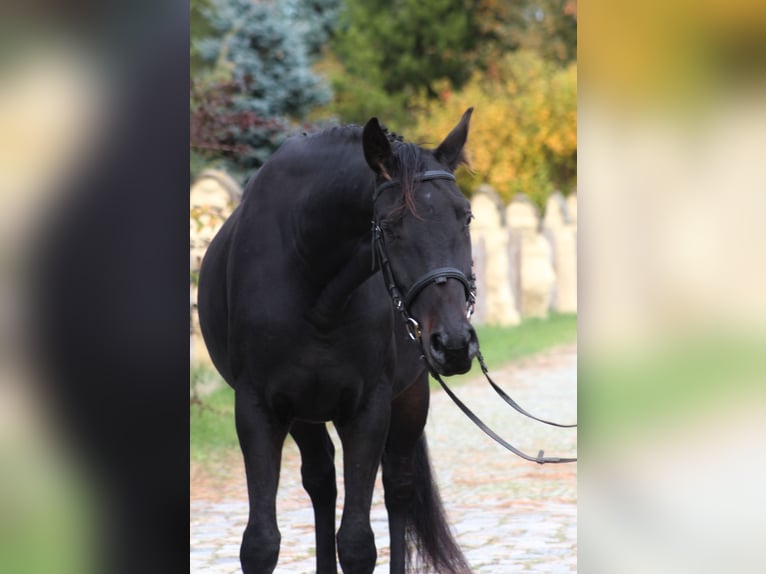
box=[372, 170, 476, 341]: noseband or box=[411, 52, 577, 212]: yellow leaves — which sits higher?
box=[411, 52, 577, 212]: yellow leaves

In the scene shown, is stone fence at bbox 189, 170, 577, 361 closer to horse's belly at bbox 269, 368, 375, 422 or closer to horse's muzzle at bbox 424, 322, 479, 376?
horse's belly at bbox 269, 368, 375, 422

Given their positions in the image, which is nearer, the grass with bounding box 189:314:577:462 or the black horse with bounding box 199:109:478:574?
the black horse with bounding box 199:109:478:574

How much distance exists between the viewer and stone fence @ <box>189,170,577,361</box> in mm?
17844

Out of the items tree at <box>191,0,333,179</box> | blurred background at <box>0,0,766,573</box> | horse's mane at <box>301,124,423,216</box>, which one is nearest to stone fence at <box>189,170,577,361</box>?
tree at <box>191,0,333,179</box>

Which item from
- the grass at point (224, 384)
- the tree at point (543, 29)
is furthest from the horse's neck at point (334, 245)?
the tree at point (543, 29)

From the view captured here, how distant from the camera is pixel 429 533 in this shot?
5.36 m

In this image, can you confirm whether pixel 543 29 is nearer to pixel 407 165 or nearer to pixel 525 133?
pixel 525 133

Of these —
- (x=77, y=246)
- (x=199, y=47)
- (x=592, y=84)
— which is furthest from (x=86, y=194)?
(x=199, y=47)

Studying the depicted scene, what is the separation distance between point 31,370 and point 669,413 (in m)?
1.10

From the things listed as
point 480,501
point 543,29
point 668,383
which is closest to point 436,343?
point 668,383

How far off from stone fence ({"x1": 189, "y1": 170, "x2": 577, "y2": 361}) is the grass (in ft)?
1.26

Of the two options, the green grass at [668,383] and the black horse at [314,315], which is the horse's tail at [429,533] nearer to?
the black horse at [314,315]

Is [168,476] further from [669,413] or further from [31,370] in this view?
[669,413]

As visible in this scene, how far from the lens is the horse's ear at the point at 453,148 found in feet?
12.1
